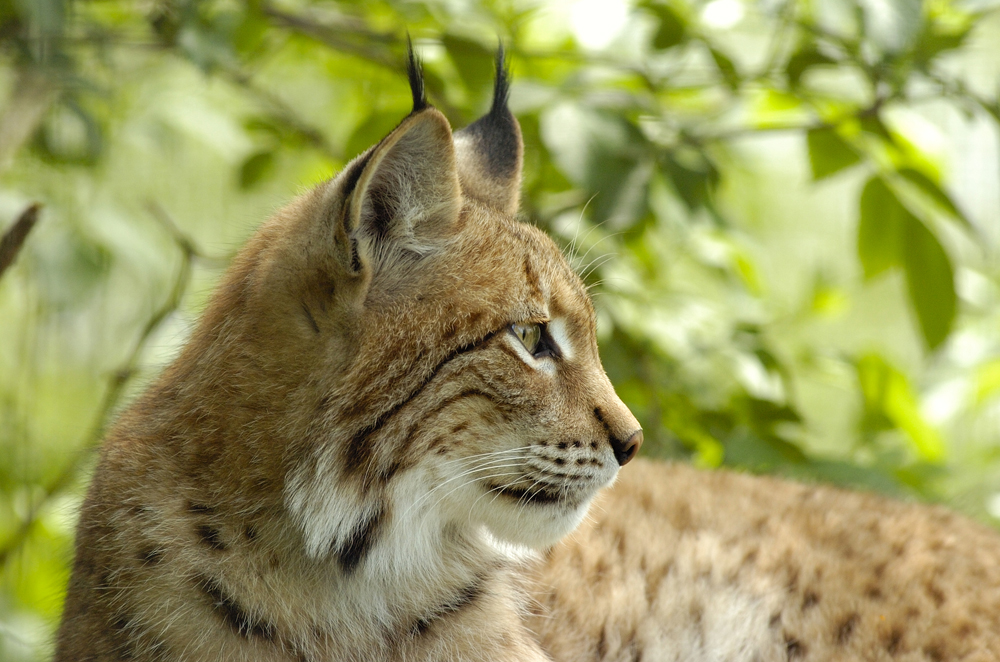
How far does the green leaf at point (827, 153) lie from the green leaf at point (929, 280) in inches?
11.6

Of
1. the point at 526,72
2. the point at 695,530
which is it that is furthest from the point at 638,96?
the point at 695,530

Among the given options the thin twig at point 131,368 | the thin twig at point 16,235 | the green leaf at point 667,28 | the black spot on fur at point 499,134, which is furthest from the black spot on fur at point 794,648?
the thin twig at point 16,235

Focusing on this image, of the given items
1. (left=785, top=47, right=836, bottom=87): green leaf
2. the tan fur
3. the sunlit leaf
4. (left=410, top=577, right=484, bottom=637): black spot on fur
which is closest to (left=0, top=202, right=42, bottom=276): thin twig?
(left=410, top=577, right=484, bottom=637): black spot on fur

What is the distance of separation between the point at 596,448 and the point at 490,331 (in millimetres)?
361

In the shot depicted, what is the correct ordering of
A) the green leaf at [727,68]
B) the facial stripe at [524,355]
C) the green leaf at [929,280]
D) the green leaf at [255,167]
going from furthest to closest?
1. the green leaf at [255,167]
2. the green leaf at [727,68]
3. the green leaf at [929,280]
4. the facial stripe at [524,355]

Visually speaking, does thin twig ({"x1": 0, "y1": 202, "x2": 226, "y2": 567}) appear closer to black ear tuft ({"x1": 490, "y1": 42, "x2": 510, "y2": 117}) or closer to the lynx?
the lynx

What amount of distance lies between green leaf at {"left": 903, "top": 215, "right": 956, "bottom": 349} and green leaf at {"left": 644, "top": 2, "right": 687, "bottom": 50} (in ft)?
3.15

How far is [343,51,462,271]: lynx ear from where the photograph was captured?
Answer: 6.28 feet

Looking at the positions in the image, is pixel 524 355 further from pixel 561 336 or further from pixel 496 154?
pixel 496 154

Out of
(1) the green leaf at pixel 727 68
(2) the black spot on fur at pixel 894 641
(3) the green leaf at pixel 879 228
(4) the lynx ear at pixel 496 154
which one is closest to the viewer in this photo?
(4) the lynx ear at pixel 496 154

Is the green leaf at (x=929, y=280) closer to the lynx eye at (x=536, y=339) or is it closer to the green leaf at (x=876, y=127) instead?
the green leaf at (x=876, y=127)

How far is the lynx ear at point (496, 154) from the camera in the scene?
263 centimetres

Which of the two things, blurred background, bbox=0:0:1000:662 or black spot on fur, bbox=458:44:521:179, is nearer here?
black spot on fur, bbox=458:44:521:179

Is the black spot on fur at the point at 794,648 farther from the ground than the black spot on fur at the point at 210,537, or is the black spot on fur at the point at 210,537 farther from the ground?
the black spot on fur at the point at 210,537
